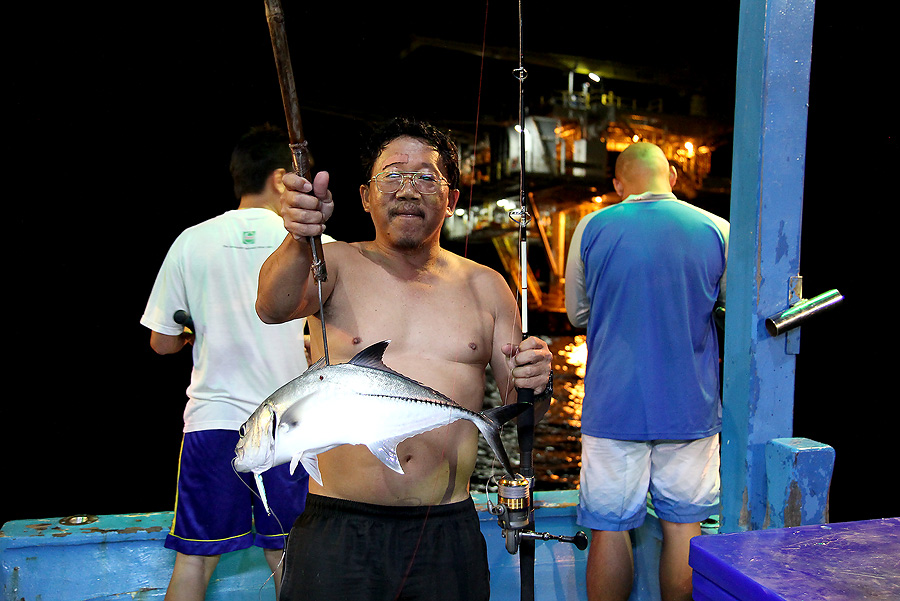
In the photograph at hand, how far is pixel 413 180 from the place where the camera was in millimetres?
2057

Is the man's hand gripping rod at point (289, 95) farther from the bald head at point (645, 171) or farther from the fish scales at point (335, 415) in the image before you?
the bald head at point (645, 171)

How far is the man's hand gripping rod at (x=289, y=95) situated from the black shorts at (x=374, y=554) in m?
0.79

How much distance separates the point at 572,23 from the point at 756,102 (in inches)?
264

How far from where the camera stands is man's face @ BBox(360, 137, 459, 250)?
210 cm

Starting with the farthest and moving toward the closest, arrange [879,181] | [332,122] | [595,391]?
[332,122], [879,181], [595,391]

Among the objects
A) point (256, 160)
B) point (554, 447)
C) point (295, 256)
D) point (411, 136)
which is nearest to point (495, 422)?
point (295, 256)

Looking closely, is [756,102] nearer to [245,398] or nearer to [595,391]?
[595,391]

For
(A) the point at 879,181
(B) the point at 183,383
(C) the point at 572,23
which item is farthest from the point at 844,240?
(B) the point at 183,383

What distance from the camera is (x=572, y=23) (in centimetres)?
874

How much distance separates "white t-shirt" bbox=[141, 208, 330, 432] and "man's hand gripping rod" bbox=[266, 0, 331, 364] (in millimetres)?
1472

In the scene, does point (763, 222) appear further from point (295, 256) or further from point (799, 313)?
point (295, 256)

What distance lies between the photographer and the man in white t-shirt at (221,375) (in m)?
2.95

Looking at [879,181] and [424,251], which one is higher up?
[879,181]

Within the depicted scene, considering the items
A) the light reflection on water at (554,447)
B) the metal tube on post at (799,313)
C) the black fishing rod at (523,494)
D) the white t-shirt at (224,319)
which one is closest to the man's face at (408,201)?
the black fishing rod at (523,494)
